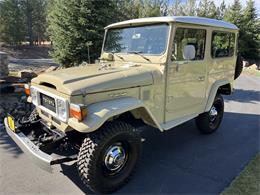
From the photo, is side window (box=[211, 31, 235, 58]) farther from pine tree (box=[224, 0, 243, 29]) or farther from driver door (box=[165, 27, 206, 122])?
pine tree (box=[224, 0, 243, 29])

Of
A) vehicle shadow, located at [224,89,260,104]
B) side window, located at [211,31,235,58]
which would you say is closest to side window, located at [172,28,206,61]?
side window, located at [211,31,235,58]

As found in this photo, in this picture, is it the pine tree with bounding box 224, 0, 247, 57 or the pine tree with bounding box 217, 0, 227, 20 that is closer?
the pine tree with bounding box 224, 0, 247, 57

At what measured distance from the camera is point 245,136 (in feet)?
16.8

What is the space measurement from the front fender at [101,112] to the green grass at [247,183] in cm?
174

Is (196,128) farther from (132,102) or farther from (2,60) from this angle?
(2,60)

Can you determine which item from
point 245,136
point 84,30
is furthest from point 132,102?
point 84,30

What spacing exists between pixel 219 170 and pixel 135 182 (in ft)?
4.61

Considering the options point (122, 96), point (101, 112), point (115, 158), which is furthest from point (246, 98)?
point (101, 112)

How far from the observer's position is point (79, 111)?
8.47 feet

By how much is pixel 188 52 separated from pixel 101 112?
1.89 m

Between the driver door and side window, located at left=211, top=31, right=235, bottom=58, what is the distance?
0.41 metres

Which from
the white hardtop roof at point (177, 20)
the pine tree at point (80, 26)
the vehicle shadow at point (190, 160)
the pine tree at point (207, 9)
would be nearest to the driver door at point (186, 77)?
the white hardtop roof at point (177, 20)

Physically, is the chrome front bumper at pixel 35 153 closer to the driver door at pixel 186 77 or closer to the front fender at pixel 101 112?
the front fender at pixel 101 112

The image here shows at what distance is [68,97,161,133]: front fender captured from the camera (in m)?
2.59
